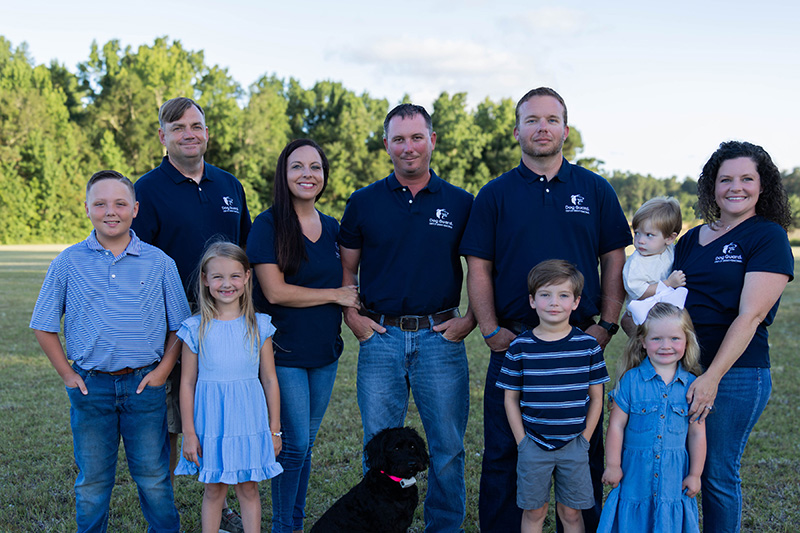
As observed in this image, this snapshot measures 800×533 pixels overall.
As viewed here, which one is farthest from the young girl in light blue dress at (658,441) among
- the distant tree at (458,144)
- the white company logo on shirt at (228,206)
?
the distant tree at (458,144)

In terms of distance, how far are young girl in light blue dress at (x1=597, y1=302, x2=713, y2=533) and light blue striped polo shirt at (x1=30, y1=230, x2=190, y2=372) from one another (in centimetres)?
253

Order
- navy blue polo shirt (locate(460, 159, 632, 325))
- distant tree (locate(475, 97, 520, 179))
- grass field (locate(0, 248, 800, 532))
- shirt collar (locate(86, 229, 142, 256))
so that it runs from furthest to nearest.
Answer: distant tree (locate(475, 97, 520, 179)) → grass field (locate(0, 248, 800, 532)) → navy blue polo shirt (locate(460, 159, 632, 325)) → shirt collar (locate(86, 229, 142, 256))

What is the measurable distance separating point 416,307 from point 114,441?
1.83 metres

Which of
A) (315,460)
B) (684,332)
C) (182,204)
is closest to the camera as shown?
(684,332)

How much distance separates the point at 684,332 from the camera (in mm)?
2924

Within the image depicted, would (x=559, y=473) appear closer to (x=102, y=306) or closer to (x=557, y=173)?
(x=557, y=173)

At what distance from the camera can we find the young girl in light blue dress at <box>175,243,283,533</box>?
3125 mm

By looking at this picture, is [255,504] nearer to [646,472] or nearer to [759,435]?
[646,472]

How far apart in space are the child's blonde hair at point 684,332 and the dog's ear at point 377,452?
133 centimetres

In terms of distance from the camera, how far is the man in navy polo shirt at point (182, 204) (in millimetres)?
3645

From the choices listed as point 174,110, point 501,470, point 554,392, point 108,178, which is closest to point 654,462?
point 554,392

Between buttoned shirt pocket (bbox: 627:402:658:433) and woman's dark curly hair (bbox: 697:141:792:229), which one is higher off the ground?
woman's dark curly hair (bbox: 697:141:792:229)

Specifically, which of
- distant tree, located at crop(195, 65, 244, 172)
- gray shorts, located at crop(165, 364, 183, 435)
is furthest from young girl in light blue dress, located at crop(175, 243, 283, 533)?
distant tree, located at crop(195, 65, 244, 172)

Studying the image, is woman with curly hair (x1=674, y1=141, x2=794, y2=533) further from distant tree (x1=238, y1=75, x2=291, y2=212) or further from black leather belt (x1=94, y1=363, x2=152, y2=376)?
distant tree (x1=238, y1=75, x2=291, y2=212)
